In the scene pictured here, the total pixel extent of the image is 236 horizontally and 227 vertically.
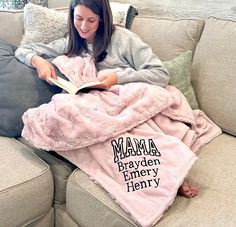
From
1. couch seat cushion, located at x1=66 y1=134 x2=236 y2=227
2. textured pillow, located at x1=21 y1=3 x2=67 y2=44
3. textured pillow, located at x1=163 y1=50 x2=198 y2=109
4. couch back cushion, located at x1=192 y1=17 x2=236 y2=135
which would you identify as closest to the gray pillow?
textured pillow, located at x1=21 y1=3 x2=67 y2=44

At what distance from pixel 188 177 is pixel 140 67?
535 millimetres

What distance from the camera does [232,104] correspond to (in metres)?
1.39

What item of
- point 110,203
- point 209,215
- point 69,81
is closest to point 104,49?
point 69,81

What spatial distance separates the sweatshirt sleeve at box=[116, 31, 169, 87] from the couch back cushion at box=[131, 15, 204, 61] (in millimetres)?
197

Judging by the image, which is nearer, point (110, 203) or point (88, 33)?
point (110, 203)

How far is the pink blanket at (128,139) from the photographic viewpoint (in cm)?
100

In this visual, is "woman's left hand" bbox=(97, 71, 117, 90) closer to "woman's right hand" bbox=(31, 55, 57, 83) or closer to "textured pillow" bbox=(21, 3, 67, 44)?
"woman's right hand" bbox=(31, 55, 57, 83)

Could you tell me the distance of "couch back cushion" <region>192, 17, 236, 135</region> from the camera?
1406mm

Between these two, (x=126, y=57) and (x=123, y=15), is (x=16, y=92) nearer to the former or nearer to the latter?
(x=126, y=57)

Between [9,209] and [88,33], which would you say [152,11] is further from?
[9,209]

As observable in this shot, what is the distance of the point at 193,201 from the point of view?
40.0 inches

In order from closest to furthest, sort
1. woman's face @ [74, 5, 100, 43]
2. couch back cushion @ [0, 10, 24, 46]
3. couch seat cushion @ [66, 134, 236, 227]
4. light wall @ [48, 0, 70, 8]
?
1. couch seat cushion @ [66, 134, 236, 227]
2. woman's face @ [74, 5, 100, 43]
3. couch back cushion @ [0, 10, 24, 46]
4. light wall @ [48, 0, 70, 8]

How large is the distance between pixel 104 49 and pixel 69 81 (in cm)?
25

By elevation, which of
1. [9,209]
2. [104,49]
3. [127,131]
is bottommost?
[9,209]
